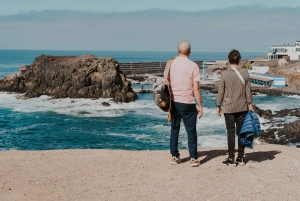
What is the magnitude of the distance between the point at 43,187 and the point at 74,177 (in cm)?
75

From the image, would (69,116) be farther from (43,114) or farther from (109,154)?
(109,154)

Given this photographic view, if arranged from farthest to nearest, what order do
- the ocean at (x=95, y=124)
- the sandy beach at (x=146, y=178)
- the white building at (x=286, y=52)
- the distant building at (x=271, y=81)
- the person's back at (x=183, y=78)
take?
the white building at (x=286, y=52) < the distant building at (x=271, y=81) < the ocean at (x=95, y=124) < the person's back at (x=183, y=78) < the sandy beach at (x=146, y=178)

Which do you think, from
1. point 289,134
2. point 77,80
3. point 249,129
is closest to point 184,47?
point 249,129

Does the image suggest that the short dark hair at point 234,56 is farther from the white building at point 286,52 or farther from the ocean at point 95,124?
the white building at point 286,52

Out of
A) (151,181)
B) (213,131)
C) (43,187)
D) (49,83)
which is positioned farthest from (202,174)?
(49,83)

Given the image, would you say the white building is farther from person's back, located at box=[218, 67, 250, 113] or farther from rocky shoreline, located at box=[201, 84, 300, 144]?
person's back, located at box=[218, 67, 250, 113]

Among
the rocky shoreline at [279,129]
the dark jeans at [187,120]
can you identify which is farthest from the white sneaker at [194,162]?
the rocky shoreline at [279,129]

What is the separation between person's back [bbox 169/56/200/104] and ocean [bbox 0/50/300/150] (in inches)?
654

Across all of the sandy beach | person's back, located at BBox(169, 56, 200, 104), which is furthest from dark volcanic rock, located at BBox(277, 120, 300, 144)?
person's back, located at BBox(169, 56, 200, 104)

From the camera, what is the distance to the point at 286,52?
97250 mm

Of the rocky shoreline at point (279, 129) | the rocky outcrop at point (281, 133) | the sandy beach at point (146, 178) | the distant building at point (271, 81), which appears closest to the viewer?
the sandy beach at point (146, 178)

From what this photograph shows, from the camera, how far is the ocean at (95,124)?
27344 millimetres

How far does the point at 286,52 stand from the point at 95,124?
76.0 m

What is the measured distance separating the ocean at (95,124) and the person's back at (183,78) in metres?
16.6
